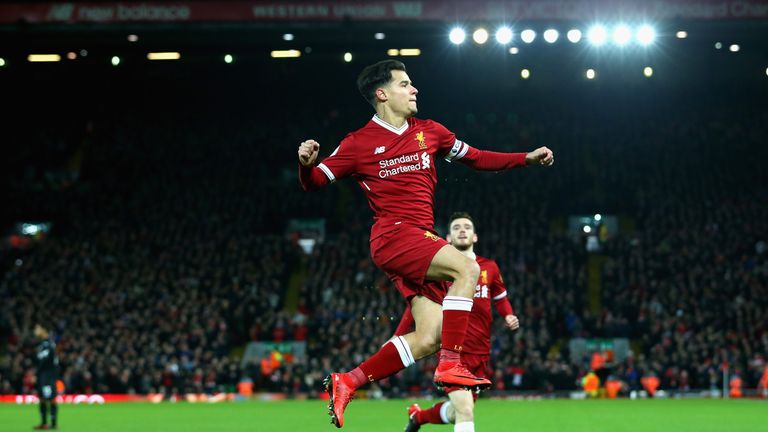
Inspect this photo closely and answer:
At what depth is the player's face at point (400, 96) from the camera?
7.99 metres

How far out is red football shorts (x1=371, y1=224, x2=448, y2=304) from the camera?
741 centimetres

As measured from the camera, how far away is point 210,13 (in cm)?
2850

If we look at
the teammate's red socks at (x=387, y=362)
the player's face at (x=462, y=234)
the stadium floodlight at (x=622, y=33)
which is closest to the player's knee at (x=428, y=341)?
the teammate's red socks at (x=387, y=362)

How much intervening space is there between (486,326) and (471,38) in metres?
20.6

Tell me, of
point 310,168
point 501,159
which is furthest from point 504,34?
point 310,168

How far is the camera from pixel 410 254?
24.4 feet

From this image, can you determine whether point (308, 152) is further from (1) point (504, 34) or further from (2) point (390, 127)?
(1) point (504, 34)

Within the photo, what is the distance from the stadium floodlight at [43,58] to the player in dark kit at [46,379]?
1906cm

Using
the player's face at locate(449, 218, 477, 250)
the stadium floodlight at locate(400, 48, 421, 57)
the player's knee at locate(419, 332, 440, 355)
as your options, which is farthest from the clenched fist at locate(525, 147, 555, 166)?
the stadium floodlight at locate(400, 48, 421, 57)

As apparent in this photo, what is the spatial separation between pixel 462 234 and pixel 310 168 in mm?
3082

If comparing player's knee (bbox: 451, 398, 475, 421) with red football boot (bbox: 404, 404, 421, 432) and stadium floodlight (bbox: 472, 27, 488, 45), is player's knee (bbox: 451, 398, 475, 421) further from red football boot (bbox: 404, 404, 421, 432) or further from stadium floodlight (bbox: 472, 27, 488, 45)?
stadium floodlight (bbox: 472, 27, 488, 45)

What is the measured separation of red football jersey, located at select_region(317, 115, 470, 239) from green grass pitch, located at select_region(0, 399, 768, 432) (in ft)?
20.1

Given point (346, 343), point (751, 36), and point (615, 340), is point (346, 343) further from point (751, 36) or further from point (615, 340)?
point (751, 36)

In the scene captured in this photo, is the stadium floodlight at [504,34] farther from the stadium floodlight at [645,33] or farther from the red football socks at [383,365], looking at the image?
the red football socks at [383,365]
